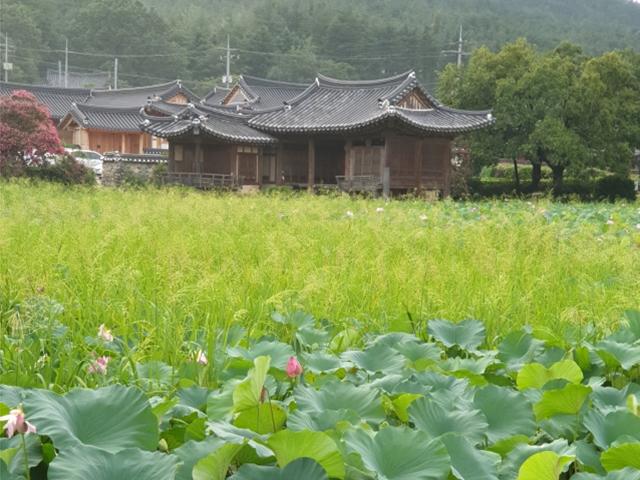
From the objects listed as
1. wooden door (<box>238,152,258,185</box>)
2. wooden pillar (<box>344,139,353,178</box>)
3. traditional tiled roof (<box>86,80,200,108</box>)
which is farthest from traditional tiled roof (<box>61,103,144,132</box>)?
wooden pillar (<box>344,139,353,178</box>)

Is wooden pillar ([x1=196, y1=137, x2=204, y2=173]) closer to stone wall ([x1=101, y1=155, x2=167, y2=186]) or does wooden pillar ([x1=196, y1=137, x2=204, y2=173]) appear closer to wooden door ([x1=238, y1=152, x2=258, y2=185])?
wooden door ([x1=238, y1=152, x2=258, y2=185])

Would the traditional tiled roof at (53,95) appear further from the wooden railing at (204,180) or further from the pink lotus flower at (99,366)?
the pink lotus flower at (99,366)

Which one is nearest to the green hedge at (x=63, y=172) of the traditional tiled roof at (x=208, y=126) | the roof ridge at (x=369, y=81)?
the traditional tiled roof at (x=208, y=126)

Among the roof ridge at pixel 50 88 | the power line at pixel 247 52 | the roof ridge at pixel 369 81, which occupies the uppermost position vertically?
the power line at pixel 247 52

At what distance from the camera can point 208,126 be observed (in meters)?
24.1

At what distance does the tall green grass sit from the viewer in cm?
→ 325

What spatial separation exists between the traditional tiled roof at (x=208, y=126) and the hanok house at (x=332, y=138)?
3 cm

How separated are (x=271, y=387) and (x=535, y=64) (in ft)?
81.9

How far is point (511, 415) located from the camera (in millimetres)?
1771

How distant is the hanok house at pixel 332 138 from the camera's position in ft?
73.3

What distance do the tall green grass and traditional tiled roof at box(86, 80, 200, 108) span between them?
3551 cm

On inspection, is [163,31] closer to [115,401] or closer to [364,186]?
[364,186]

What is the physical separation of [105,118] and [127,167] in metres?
8.71

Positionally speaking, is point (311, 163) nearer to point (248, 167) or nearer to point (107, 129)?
point (248, 167)
